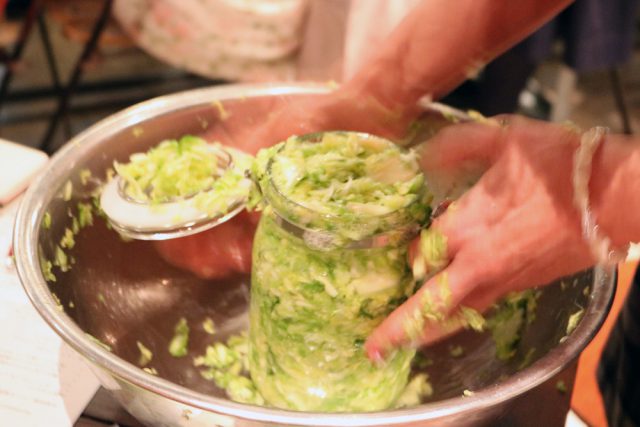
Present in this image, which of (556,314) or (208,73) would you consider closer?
(556,314)

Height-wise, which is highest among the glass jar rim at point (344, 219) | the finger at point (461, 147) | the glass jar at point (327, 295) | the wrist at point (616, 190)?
the wrist at point (616, 190)

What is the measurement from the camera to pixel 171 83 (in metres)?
2.58

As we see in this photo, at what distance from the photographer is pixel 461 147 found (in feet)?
2.26

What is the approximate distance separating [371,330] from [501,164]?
0.22 m

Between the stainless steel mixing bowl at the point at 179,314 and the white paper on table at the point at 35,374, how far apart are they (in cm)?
5

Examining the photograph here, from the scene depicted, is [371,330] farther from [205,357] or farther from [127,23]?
[127,23]

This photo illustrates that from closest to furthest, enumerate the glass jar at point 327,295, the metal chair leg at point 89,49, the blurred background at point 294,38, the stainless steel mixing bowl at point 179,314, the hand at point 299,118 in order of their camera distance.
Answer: the stainless steel mixing bowl at point 179,314 < the glass jar at point 327,295 < the hand at point 299,118 < the blurred background at point 294,38 < the metal chair leg at point 89,49

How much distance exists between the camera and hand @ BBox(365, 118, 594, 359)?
0.56 m

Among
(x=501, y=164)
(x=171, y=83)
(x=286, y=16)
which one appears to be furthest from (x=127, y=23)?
(x=501, y=164)

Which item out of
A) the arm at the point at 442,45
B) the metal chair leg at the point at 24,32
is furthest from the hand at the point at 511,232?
the metal chair leg at the point at 24,32

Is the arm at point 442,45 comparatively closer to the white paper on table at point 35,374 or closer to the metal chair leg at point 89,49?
the white paper on table at point 35,374

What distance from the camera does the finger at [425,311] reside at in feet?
1.83

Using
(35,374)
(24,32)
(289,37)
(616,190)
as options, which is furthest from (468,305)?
(24,32)

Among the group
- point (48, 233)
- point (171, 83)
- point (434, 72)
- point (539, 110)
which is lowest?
point (171, 83)
